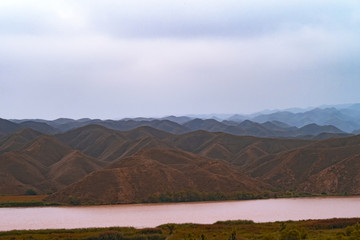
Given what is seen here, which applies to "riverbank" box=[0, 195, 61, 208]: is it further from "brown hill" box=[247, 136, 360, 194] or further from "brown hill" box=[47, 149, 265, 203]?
"brown hill" box=[247, 136, 360, 194]

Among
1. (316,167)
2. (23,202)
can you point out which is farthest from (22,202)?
(316,167)

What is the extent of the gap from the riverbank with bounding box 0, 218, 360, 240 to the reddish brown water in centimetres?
376

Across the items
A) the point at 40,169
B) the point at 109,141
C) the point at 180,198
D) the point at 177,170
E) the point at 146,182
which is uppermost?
the point at 109,141

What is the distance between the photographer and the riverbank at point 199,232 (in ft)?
119

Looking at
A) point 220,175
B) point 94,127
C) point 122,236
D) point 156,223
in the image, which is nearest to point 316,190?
point 220,175

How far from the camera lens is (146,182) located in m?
64.8

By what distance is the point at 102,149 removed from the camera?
389ft

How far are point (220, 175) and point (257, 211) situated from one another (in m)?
16.9

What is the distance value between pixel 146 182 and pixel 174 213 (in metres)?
13.5

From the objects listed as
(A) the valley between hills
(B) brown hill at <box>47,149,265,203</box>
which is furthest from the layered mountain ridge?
(A) the valley between hills

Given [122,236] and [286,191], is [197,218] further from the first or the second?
[286,191]

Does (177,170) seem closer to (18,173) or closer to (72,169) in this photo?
(72,169)

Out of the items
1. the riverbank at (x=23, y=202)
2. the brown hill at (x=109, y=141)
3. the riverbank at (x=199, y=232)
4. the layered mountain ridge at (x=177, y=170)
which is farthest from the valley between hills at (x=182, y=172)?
the riverbank at (x=199, y=232)

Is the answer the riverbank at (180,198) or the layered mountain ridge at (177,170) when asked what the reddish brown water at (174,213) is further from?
the layered mountain ridge at (177,170)
